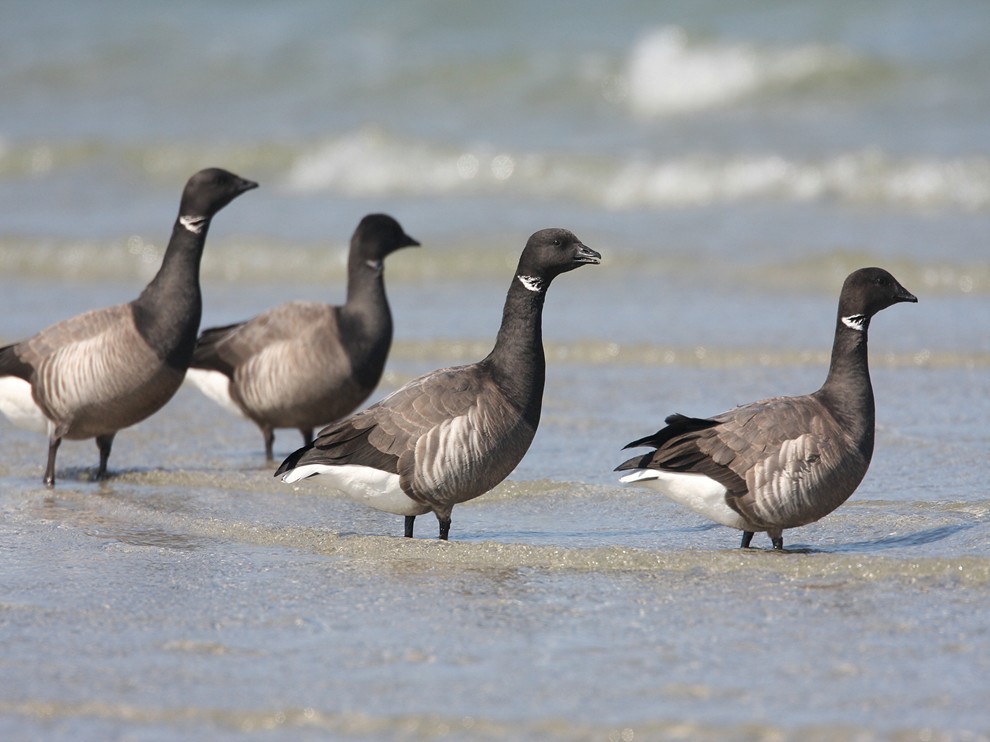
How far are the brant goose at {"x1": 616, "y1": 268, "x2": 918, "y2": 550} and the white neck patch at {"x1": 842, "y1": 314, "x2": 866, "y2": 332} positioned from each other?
0.32 metres

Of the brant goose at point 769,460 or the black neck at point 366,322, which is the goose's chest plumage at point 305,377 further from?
the brant goose at point 769,460

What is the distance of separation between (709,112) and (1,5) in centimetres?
1760

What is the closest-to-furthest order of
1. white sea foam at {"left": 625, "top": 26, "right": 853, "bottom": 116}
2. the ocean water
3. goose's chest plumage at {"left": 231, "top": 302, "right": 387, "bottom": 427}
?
1. the ocean water
2. goose's chest plumage at {"left": 231, "top": 302, "right": 387, "bottom": 427}
3. white sea foam at {"left": 625, "top": 26, "right": 853, "bottom": 116}

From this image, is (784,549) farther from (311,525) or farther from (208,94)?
(208,94)

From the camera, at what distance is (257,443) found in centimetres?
1048

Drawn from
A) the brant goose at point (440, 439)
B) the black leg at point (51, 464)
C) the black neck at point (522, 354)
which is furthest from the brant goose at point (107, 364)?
the black neck at point (522, 354)

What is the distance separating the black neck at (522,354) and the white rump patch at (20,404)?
350 centimetres

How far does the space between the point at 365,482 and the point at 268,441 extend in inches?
126

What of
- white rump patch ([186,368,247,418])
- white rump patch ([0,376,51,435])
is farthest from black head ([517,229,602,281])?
white rump patch ([0,376,51,435])

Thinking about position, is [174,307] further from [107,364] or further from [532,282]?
[532,282]

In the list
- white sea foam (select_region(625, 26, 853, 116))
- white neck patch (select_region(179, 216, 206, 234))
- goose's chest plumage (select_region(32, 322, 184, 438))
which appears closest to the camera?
goose's chest plumage (select_region(32, 322, 184, 438))

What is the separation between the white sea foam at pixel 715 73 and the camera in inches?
936

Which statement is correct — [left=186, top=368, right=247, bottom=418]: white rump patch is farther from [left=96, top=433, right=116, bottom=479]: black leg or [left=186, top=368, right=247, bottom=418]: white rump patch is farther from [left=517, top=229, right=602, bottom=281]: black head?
[left=517, top=229, right=602, bottom=281]: black head

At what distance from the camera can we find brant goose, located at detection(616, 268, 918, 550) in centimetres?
666
